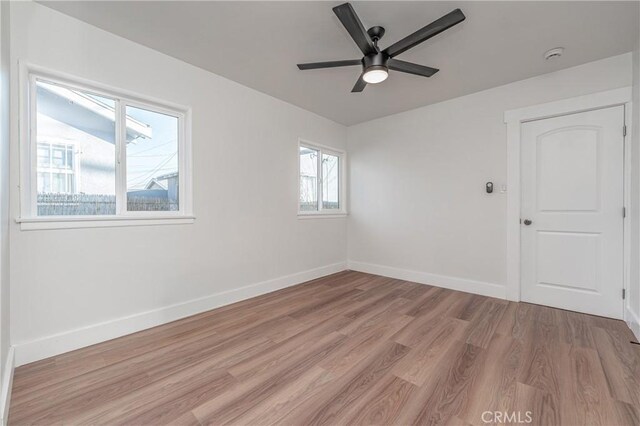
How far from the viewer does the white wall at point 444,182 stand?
3.08 meters

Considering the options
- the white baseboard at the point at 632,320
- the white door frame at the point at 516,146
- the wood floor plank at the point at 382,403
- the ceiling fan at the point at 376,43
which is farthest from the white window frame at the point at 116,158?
the white baseboard at the point at 632,320

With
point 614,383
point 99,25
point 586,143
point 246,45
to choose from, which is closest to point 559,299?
point 614,383

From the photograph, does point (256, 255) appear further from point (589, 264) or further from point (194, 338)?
point (589, 264)

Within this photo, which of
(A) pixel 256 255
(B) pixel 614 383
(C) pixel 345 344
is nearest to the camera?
(B) pixel 614 383

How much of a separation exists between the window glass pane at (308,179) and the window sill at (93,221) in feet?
6.01

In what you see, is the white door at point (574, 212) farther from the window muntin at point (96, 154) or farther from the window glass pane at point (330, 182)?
the window muntin at point (96, 154)

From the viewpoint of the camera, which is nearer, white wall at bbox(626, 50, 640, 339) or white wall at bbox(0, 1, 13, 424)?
white wall at bbox(0, 1, 13, 424)

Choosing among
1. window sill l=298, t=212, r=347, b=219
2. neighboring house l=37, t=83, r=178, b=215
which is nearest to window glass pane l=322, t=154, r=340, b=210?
window sill l=298, t=212, r=347, b=219

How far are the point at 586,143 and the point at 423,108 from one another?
1872mm

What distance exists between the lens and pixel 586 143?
2.75m

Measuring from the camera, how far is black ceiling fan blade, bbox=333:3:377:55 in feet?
5.54

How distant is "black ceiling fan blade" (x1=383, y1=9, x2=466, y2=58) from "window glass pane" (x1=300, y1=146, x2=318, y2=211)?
2.30 meters

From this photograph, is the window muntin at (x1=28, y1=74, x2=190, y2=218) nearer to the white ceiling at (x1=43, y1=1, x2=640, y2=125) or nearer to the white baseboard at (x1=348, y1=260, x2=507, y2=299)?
the white ceiling at (x1=43, y1=1, x2=640, y2=125)

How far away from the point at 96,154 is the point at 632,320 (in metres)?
4.97
